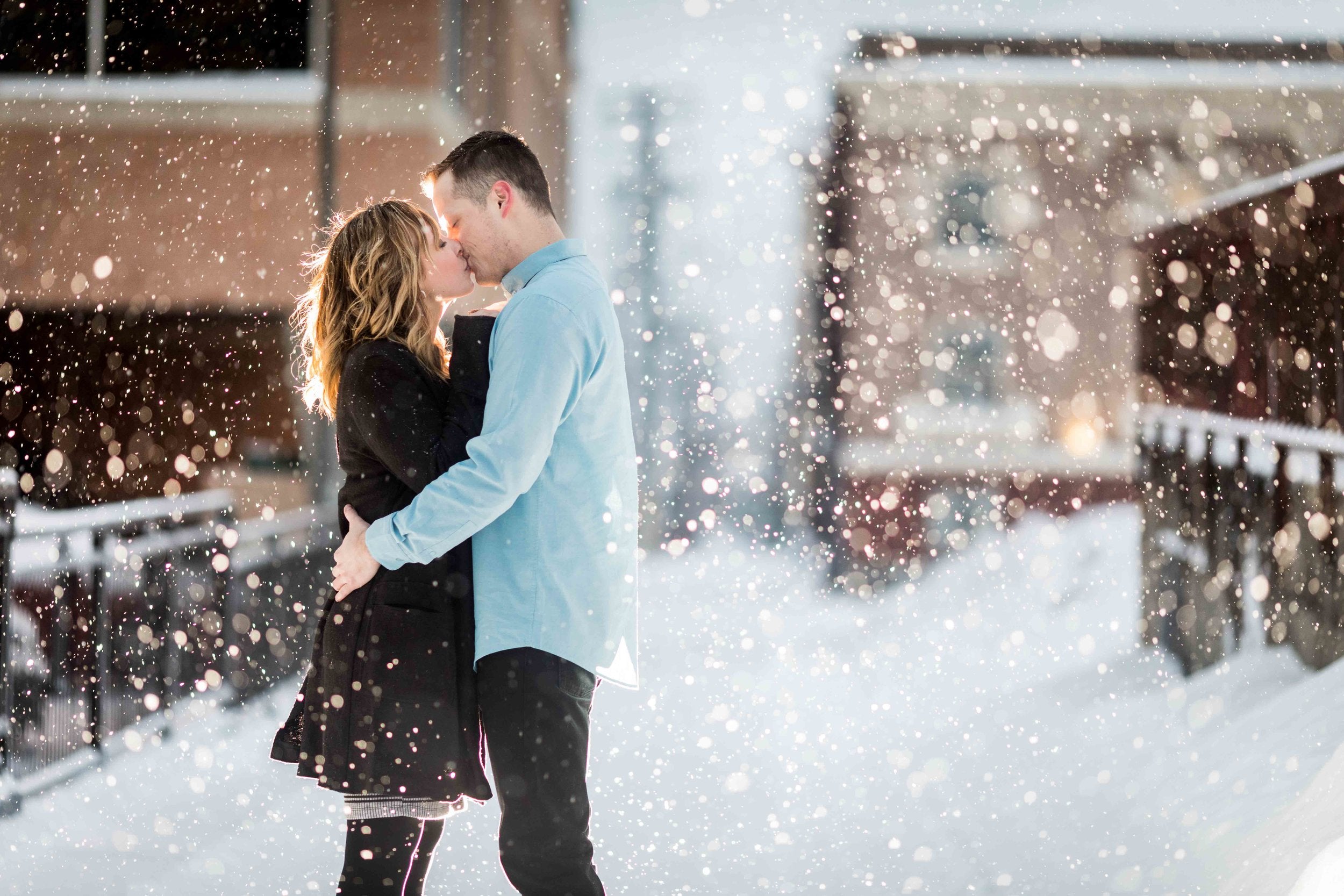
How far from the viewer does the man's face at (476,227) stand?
1.51 m

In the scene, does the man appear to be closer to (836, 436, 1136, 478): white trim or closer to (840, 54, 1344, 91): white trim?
(836, 436, 1136, 478): white trim

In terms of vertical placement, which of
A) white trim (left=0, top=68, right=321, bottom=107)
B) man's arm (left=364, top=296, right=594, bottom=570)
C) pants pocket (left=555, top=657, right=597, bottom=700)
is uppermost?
white trim (left=0, top=68, right=321, bottom=107)

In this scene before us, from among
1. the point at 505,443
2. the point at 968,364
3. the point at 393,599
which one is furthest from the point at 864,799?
the point at 968,364

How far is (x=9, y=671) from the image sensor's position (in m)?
2.91

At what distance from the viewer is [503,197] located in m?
1.50

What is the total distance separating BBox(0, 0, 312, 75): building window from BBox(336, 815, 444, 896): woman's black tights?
6016 millimetres

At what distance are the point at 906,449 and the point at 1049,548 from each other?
5.97 ft

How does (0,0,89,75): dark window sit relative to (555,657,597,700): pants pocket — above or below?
above

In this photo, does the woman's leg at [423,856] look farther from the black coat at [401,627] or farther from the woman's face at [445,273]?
the woman's face at [445,273]

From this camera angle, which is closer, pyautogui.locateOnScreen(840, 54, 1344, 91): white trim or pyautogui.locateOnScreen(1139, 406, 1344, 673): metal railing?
pyautogui.locateOnScreen(1139, 406, 1344, 673): metal railing

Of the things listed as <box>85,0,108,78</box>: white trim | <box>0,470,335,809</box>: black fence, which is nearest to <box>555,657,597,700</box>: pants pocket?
<box>0,470,335,809</box>: black fence

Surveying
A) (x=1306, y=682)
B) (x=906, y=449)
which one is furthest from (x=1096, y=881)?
(x=906, y=449)

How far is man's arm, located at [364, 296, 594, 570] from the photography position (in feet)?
4.35

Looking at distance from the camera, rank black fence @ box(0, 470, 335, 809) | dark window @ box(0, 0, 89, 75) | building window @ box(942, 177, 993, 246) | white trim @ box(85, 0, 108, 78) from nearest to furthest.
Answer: black fence @ box(0, 470, 335, 809), white trim @ box(85, 0, 108, 78), dark window @ box(0, 0, 89, 75), building window @ box(942, 177, 993, 246)
